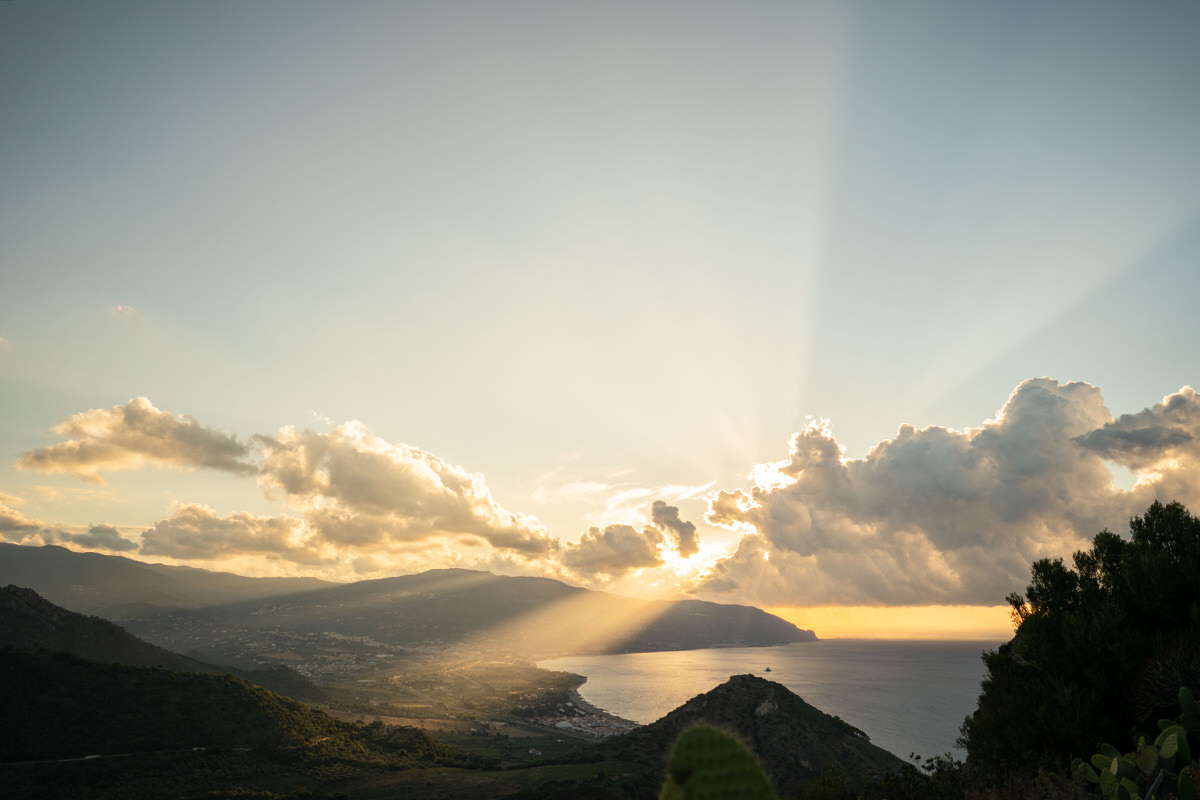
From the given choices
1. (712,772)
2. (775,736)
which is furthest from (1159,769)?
(775,736)

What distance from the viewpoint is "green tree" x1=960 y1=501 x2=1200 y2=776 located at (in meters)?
23.2

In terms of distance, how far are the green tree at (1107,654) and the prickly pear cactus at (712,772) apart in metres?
27.6

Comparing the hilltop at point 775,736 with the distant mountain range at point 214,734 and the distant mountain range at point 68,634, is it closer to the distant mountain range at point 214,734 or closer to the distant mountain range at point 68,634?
the distant mountain range at point 214,734

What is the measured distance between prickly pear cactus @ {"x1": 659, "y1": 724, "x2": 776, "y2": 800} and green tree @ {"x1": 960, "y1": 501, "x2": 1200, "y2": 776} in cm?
2758

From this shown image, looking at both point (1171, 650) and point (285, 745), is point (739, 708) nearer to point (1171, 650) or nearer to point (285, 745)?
point (285, 745)

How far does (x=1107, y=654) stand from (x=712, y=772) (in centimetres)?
2977

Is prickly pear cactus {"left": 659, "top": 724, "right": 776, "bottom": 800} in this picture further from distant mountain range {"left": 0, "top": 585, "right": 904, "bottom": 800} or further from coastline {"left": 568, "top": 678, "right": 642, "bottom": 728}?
coastline {"left": 568, "top": 678, "right": 642, "bottom": 728}

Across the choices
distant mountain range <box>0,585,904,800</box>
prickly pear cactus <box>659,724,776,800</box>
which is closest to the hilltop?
distant mountain range <box>0,585,904,800</box>

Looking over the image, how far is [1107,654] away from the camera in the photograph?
79.4 ft

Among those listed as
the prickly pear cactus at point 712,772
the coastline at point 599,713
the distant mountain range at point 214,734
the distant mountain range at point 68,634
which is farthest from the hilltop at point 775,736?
the distant mountain range at point 68,634

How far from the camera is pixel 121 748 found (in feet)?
230

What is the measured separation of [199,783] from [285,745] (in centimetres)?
1937

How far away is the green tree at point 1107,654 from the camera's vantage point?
2320cm

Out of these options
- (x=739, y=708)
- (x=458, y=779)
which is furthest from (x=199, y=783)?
(x=739, y=708)
